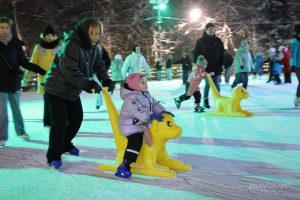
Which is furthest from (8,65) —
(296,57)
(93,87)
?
(296,57)

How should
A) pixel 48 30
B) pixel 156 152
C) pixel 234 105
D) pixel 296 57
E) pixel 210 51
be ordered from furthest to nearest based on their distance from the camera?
pixel 210 51 → pixel 296 57 → pixel 234 105 → pixel 48 30 → pixel 156 152

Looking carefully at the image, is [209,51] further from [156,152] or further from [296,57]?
[156,152]

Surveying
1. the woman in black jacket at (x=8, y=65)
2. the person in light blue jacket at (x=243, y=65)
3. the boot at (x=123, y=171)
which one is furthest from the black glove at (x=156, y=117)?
the person in light blue jacket at (x=243, y=65)

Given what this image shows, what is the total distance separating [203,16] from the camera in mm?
28281

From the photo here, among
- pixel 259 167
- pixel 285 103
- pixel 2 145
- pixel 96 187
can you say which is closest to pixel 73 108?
pixel 96 187

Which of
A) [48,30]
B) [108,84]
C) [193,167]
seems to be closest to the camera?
[193,167]

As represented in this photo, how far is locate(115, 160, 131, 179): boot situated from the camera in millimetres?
3363

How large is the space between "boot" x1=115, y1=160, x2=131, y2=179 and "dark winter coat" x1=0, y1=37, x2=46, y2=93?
216 centimetres

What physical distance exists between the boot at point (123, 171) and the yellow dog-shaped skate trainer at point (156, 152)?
0.47ft

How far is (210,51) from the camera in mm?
7910

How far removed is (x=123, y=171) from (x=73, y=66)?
3.45 ft

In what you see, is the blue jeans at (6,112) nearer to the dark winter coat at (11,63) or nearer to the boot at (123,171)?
the dark winter coat at (11,63)

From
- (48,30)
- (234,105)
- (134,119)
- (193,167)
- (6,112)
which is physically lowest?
(193,167)

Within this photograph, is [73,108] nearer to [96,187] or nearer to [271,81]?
[96,187]
